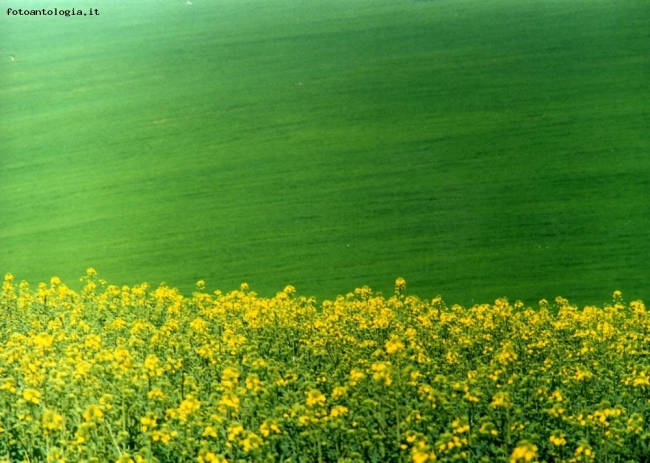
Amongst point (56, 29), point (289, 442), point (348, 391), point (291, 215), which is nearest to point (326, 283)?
point (291, 215)

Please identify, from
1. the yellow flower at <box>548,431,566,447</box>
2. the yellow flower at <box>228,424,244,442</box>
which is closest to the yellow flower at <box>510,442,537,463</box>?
the yellow flower at <box>548,431,566,447</box>

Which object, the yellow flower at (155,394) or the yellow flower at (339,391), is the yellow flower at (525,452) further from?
the yellow flower at (155,394)

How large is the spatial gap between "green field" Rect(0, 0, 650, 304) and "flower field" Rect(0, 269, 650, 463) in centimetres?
22

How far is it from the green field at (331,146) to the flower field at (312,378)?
0.22m

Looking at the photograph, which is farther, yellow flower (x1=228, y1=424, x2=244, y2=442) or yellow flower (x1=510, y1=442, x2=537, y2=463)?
yellow flower (x1=228, y1=424, x2=244, y2=442)

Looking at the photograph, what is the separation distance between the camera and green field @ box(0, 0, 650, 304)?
21.6ft

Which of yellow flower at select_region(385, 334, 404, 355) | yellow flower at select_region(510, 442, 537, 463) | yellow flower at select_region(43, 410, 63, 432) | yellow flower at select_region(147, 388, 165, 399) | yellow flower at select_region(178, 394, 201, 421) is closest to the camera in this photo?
yellow flower at select_region(510, 442, 537, 463)

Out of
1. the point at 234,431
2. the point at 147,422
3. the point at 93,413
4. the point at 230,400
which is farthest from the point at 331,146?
the point at 93,413

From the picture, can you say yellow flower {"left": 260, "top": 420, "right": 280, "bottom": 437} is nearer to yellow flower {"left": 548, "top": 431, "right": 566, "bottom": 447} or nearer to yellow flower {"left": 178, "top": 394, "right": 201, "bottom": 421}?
yellow flower {"left": 178, "top": 394, "right": 201, "bottom": 421}

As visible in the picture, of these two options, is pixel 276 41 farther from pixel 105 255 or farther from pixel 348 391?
pixel 348 391

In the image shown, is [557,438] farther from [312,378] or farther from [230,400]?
[230,400]

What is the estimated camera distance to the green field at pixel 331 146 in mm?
6582

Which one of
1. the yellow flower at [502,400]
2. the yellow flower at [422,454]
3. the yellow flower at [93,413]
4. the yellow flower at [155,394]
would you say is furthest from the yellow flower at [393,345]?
the yellow flower at [93,413]

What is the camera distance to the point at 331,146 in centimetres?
695
